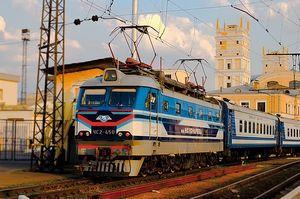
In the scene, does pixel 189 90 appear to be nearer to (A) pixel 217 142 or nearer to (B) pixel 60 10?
(A) pixel 217 142

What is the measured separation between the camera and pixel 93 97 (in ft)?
60.2

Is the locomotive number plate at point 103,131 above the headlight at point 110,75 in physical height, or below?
below

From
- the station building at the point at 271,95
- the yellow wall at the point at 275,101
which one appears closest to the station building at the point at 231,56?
the station building at the point at 271,95

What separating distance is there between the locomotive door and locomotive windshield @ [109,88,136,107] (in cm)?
72

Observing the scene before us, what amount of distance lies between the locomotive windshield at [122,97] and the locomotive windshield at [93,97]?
1.14 ft

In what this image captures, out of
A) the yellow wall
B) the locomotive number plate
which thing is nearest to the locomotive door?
the locomotive number plate

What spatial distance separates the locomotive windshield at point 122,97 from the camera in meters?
17.7

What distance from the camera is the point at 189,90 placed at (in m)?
23.4

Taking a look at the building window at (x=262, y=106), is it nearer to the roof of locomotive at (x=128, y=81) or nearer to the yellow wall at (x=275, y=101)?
the yellow wall at (x=275, y=101)

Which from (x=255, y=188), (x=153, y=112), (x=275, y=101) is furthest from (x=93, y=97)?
(x=275, y=101)

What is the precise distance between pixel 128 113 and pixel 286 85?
8211 cm

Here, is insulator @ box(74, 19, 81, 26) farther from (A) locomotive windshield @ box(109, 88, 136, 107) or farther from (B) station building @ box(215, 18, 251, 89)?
(B) station building @ box(215, 18, 251, 89)

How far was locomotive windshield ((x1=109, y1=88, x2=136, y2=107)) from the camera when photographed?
1773cm

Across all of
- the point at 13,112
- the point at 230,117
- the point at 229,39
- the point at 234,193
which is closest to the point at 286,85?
the point at 229,39
